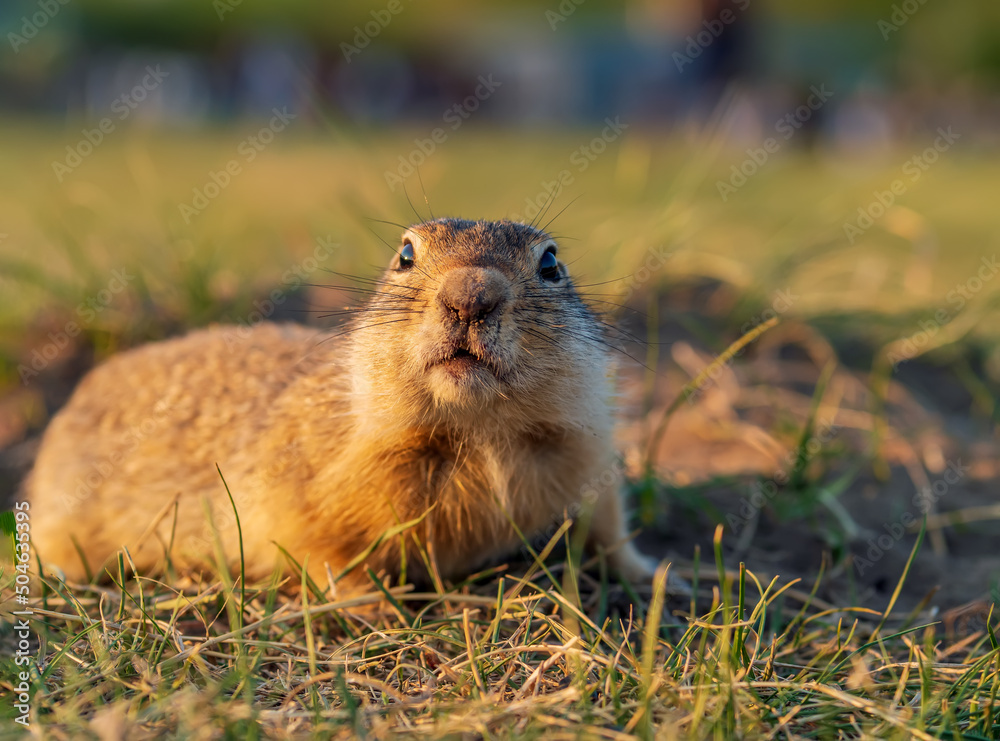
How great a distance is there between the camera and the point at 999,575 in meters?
3.45

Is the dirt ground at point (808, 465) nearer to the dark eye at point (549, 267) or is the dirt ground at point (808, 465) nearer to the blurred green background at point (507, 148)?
the blurred green background at point (507, 148)

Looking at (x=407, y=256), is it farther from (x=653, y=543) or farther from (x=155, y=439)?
(x=653, y=543)

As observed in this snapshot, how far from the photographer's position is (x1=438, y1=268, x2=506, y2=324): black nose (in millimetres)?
2471

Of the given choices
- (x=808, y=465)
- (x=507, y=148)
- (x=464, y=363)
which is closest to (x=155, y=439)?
(x=464, y=363)

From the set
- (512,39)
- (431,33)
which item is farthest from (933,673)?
(512,39)

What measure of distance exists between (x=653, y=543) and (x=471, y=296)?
1.77m

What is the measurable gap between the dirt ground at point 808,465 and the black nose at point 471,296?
3.81ft

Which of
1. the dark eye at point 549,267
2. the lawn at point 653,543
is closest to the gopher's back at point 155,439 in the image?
the lawn at point 653,543

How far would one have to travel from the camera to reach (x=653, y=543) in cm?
378

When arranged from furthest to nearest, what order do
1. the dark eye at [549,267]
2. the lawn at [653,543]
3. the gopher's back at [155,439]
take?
1. the gopher's back at [155,439]
2. the dark eye at [549,267]
3. the lawn at [653,543]

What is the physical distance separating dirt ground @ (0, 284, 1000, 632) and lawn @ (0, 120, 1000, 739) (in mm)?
17

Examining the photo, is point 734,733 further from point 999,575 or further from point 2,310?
point 2,310

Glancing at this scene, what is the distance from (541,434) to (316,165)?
16685mm

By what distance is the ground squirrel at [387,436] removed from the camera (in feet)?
8.64
